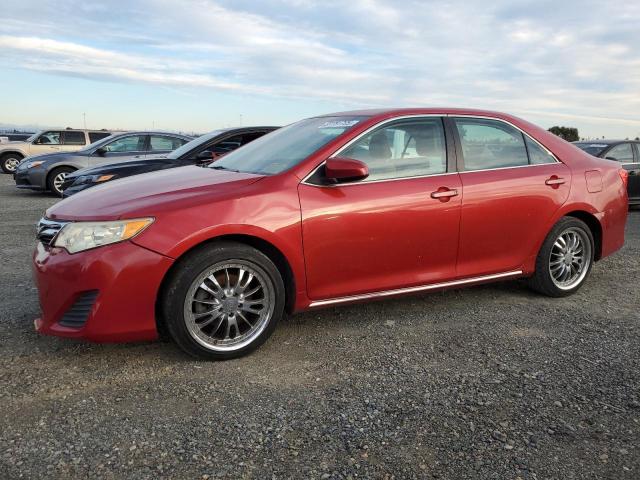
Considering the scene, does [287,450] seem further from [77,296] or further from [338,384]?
[77,296]

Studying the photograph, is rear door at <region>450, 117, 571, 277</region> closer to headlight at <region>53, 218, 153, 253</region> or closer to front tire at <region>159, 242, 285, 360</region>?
front tire at <region>159, 242, 285, 360</region>

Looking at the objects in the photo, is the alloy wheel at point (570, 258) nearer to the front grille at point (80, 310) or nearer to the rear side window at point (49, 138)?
the front grille at point (80, 310)

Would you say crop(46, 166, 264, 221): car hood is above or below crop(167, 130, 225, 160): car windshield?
below

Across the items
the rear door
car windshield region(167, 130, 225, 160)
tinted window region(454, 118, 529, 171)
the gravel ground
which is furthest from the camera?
car windshield region(167, 130, 225, 160)

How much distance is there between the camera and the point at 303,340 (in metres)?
3.85

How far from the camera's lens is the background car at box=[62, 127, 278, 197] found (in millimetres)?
7759

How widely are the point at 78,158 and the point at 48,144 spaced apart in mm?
6699

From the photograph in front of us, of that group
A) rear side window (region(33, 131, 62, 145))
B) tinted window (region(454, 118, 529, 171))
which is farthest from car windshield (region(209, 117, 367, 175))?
rear side window (region(33, 131, 62, 145))

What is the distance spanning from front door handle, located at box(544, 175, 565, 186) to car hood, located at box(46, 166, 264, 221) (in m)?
2.39

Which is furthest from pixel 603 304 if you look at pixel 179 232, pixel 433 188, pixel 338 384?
pixel 179 232

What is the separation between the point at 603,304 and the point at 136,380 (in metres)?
3.72

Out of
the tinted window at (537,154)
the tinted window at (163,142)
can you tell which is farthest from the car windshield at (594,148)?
the tinted window at (163,142)

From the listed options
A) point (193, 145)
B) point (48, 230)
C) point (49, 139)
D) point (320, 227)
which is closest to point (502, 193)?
point (320, 227)

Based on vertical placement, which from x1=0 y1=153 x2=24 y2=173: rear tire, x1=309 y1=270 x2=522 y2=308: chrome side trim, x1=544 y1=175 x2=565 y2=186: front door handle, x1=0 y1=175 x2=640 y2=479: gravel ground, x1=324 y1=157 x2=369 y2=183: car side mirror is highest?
x1=324 y1=157 x2=369 y2=183: car side mirror
